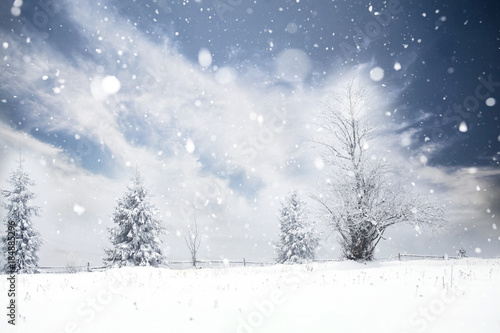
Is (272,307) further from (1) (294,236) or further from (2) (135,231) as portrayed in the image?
(1) (294,236)

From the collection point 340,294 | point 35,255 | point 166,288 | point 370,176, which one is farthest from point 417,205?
point 35,255

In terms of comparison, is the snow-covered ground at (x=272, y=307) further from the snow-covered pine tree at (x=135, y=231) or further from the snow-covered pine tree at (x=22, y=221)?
the snow-covered pine tree at (x=22, y=221)

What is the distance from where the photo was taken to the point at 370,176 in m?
15.8

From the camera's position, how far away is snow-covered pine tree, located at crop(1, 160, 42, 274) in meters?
24.6

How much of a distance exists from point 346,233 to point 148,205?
1732cm

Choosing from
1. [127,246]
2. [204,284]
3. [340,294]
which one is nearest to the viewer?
[340,294]

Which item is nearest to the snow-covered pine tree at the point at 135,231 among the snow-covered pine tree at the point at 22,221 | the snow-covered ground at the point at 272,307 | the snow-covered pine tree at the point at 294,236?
the snow-covered pine tree at the point at 22,221

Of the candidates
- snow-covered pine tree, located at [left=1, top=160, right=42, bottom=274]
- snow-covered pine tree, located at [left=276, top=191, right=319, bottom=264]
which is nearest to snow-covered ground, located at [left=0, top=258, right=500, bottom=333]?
snow-covered pine tree, located at [left=1, top=160, right=42, bottom=274]

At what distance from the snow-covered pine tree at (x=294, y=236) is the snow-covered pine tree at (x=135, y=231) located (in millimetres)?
12913

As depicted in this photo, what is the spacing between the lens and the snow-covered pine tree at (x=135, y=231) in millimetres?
24703

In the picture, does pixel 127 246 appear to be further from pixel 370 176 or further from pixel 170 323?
pixel 170 323

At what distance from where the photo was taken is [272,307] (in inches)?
243

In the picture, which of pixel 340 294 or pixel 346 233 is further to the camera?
A: pixel 346 233

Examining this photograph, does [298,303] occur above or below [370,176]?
below
